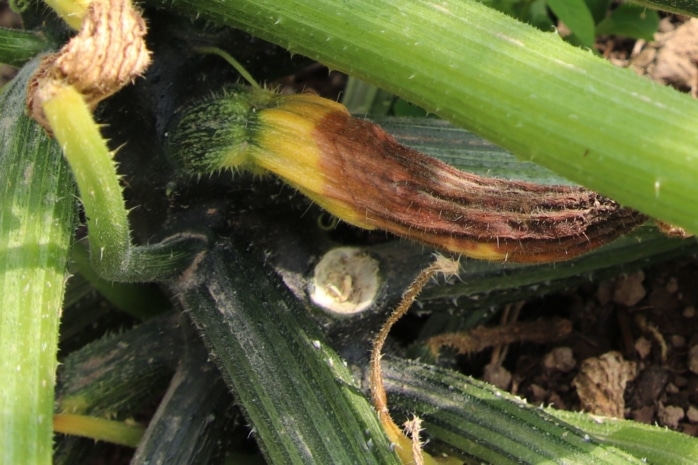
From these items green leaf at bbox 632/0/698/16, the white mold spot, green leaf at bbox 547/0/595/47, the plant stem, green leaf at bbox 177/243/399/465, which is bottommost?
green leaf at bbox 177/243/399/465

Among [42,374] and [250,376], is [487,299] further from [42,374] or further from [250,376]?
[42,374]

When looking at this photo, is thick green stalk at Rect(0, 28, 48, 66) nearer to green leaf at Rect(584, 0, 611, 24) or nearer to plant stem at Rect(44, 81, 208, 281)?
plant stem at Rect(44, 81, 208, 281)

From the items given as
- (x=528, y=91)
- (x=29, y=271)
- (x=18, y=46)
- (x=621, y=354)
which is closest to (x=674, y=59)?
(x=621, y=354)

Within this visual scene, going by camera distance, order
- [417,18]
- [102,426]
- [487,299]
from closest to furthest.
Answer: [417,18]
[102,426]
[487,299]

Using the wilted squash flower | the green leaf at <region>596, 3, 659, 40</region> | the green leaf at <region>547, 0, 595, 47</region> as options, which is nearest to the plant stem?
the wilted squash flower

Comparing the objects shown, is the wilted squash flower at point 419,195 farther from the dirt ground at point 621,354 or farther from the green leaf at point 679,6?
the dirt ground at point 621,354

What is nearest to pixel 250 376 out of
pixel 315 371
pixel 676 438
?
pixel 315 371
